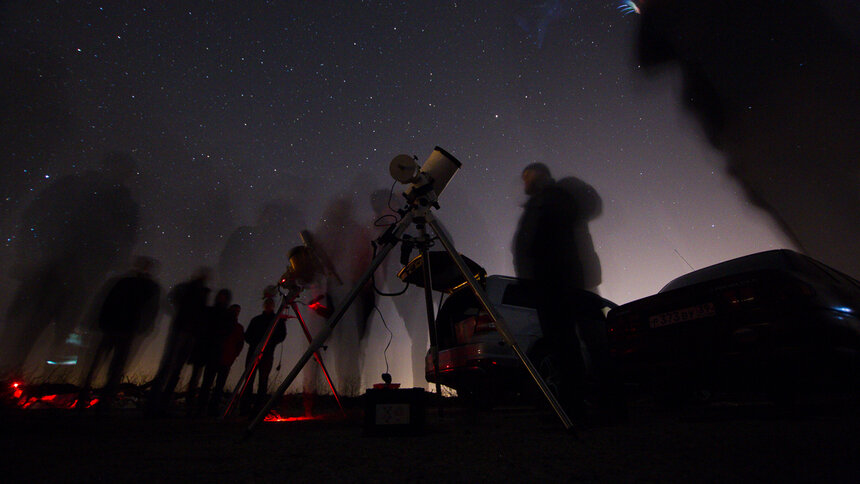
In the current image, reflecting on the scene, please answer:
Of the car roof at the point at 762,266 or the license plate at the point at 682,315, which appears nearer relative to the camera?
the license plate at the point at 682,315

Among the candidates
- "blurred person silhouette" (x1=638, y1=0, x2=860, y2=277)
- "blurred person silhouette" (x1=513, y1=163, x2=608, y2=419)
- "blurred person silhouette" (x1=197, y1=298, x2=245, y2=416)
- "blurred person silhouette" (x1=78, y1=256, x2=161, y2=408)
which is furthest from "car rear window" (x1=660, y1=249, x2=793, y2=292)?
"blurred person silhouette" (x1=78, y1=256, x2=161, y2=408)

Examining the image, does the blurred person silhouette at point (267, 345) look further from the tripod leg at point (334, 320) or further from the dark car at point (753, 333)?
the dark car at point (753, 333)

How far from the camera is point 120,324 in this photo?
14.8 ft

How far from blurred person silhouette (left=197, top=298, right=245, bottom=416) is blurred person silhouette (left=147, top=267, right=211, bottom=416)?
0.93ft

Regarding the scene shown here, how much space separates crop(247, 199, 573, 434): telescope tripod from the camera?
1784mm

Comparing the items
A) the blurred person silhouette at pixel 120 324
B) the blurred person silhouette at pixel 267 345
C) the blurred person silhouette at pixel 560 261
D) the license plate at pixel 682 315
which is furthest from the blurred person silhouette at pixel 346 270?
the license plate at pixel 682 315

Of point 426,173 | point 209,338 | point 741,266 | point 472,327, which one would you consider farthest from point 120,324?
point 741,266

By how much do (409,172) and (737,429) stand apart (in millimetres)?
2658

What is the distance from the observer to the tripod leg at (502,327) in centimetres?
177

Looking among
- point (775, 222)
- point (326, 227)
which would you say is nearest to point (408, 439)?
point (326, 227)

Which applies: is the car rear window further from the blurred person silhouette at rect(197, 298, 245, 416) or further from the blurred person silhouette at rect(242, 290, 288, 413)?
the blurred person silhouette at rect(197, 298, 245, 416)

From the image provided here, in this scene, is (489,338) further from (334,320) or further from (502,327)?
(334,320)

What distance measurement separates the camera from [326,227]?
753 centimetres

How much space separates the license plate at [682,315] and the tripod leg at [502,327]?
6.51 ft
